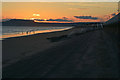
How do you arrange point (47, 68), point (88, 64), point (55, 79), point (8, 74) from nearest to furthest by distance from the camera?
point (55, 79) < point (8, 74) < point (47, 68) < point (88, 64)

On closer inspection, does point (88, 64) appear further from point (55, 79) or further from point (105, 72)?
point (55, 79)

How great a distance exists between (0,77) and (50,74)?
9.11 ft

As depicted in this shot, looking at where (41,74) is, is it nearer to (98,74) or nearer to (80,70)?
(80,70)

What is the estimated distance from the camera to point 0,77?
→ 8867 millimetres

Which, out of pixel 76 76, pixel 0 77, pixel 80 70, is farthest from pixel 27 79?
pixel 80 70

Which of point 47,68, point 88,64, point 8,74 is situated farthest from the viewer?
point 88,64

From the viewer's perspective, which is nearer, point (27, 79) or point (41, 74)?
point (27, 79)

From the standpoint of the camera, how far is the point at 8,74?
9.45 meters

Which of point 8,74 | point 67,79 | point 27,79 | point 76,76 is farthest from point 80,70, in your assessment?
point 8,74

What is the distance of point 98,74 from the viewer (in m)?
8.91

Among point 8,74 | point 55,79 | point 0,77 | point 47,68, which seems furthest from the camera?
point 47,68

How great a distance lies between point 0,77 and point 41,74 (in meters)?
2.27

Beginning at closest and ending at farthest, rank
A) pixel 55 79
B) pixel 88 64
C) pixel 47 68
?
pixel 55 79
pixel 47 68
pixel 88 64

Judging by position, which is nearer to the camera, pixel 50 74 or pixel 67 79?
pixel 67 79
